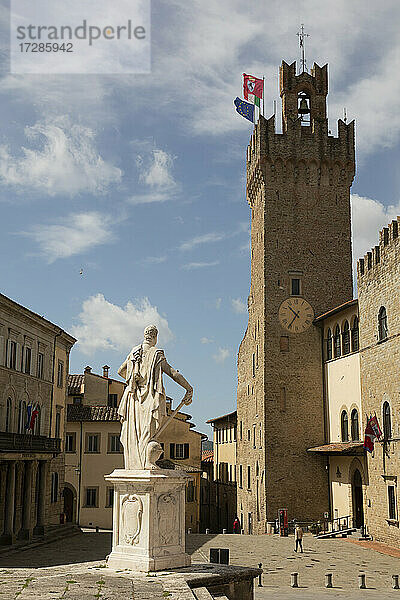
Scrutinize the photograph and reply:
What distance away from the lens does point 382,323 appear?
114 feet

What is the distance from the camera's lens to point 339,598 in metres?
20.4

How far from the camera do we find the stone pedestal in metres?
12.7

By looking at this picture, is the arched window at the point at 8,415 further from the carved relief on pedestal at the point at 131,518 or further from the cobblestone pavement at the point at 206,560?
the carved relief on pedestal at the point at 131,518

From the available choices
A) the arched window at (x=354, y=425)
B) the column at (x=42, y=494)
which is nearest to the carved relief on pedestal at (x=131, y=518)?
the arched window at (x=354, y=425)

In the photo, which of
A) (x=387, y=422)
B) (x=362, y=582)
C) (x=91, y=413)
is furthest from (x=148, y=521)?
(x=91, y=413)

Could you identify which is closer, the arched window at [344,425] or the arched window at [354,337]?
the arched window at [354,337]

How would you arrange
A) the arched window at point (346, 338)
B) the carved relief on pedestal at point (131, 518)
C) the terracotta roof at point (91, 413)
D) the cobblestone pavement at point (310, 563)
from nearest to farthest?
the carved relief on pedestal at point (131, 518) < the cobblestone pavement at point (310, 563) < the arched window at point (346, 338) < the terracotta roof at point (91, 413)

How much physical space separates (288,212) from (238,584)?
36071mm

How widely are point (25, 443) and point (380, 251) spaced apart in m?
22.3

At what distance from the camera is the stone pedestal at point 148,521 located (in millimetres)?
12734

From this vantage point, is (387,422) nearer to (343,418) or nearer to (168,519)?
(343,418)

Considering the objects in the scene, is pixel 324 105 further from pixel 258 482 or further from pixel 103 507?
pixel 103 507

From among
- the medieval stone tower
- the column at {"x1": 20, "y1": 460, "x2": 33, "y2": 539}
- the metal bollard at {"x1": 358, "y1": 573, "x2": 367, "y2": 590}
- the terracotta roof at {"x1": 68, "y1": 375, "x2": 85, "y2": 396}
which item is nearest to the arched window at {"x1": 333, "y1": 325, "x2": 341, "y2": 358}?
the medieval stone tower

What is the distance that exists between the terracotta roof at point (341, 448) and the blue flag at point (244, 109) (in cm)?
2369
